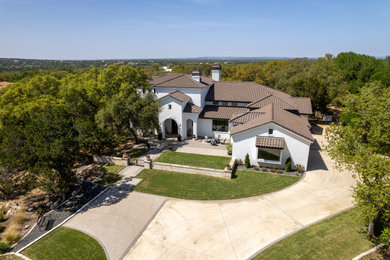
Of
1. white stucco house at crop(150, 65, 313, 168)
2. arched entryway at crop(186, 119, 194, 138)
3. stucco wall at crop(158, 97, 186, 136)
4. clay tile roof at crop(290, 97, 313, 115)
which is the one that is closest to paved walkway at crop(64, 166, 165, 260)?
white stucco house at crop(150, 65, 313, 168)

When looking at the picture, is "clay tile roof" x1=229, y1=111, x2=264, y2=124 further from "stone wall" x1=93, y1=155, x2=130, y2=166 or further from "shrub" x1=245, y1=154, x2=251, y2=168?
"stone wall" x1=93, y1=155, x2=130, y2=166

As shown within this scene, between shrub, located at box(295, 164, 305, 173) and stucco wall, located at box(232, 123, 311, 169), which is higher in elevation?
stucco wall, located at box(232, 123, 311, 169)

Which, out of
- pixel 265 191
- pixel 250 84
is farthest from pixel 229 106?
pixel 265 191

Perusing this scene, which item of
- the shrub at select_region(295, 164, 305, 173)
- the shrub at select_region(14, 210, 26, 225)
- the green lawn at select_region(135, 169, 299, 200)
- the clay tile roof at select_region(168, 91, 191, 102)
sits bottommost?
the shrub at select_region(14, 210, 26, 225)

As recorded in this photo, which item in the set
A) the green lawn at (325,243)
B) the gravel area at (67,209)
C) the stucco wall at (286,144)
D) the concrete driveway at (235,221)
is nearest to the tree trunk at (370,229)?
the green lawn at (325,243)

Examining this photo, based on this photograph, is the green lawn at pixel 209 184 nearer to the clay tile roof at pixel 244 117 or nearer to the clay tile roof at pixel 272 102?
the clay tile roof at pixel 244 117

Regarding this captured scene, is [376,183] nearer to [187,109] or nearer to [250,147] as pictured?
[250,147]
